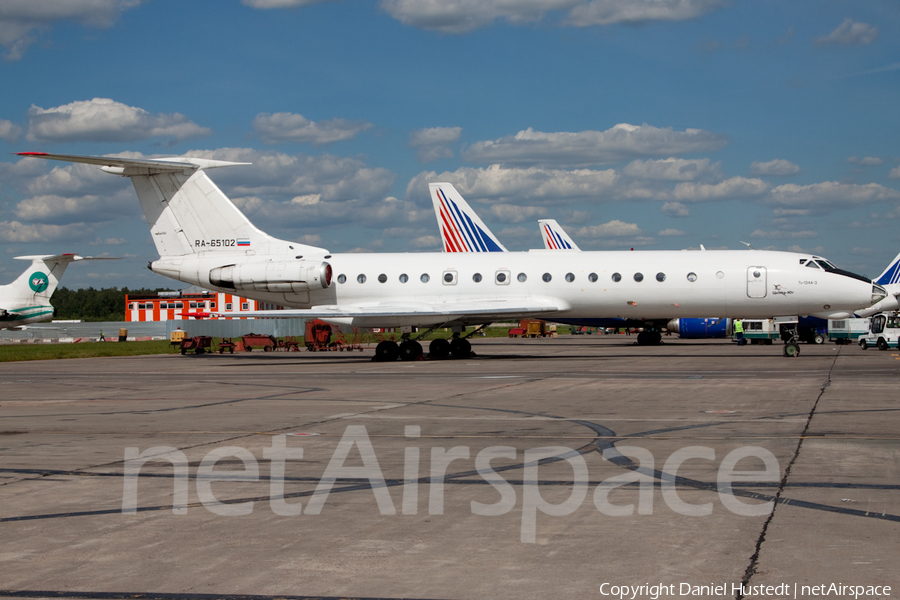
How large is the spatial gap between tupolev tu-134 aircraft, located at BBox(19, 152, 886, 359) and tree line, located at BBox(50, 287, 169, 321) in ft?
483

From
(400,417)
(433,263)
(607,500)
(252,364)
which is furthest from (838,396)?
(252,364)

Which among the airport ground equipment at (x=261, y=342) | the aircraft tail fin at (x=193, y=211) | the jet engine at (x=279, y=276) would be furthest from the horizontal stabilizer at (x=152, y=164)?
the airport ground equipment at (x=261, y=342)

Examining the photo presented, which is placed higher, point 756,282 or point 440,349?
point 756,282

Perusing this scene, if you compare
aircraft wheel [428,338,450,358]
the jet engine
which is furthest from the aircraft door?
the jet engine

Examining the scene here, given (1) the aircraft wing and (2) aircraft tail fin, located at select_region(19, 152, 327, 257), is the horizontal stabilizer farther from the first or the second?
(1) the aircraft wing

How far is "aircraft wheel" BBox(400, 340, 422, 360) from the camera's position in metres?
30.3

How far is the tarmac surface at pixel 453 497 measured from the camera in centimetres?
520

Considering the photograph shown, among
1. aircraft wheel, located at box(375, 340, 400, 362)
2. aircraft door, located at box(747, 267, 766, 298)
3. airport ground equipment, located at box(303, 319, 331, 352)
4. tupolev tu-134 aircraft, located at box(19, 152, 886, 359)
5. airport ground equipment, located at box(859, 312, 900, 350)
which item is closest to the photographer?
aircraft door, located at box(747, 267, 766, 298)

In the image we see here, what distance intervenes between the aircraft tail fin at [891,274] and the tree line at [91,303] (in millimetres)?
148251

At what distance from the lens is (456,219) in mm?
49500

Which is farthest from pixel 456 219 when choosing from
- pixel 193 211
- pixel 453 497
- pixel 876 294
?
pixel 453 497

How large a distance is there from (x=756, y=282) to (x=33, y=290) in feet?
147

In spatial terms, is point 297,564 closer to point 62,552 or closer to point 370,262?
point 62,552

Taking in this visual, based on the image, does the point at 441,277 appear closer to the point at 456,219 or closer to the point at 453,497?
the point at 456,219
